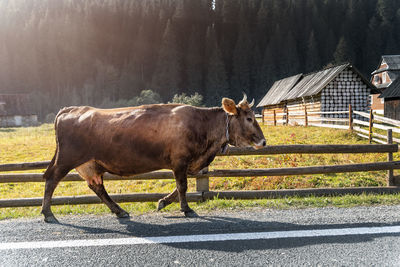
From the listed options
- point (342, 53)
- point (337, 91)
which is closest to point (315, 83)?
point (337, 91)

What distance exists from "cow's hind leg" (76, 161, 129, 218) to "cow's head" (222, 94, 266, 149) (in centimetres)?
206

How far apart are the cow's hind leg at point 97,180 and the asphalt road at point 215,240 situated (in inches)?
7.0

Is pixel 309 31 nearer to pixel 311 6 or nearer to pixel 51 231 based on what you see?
pixel 311 6

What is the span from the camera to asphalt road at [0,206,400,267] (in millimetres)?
3193

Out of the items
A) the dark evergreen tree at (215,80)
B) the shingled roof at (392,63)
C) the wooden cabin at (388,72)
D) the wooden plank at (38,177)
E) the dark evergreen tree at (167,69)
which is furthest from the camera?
the dark evergreen tree at (167,69)

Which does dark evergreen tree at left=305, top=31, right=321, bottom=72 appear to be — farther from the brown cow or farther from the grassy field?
the brown cow

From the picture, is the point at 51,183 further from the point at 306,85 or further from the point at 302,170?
the point at 306,85

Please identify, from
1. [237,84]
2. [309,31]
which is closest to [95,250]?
[237,84]

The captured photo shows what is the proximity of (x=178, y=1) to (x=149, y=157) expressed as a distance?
10143cm

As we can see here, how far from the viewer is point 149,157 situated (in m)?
4.71

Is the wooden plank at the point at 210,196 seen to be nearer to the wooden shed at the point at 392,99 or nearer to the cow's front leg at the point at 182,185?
the cow's front leg at the point at 182,185

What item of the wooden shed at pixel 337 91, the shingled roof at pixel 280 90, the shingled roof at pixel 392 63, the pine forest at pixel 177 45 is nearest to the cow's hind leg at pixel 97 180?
the wooden shed at pixel 337 91

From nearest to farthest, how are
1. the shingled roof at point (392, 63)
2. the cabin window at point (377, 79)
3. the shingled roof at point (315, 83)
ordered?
the shingled roof at point (315, 83)
the shingled roof at point (392, 63)
the cabin window at point (377, 79)

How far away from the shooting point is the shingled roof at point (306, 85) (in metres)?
29.6
